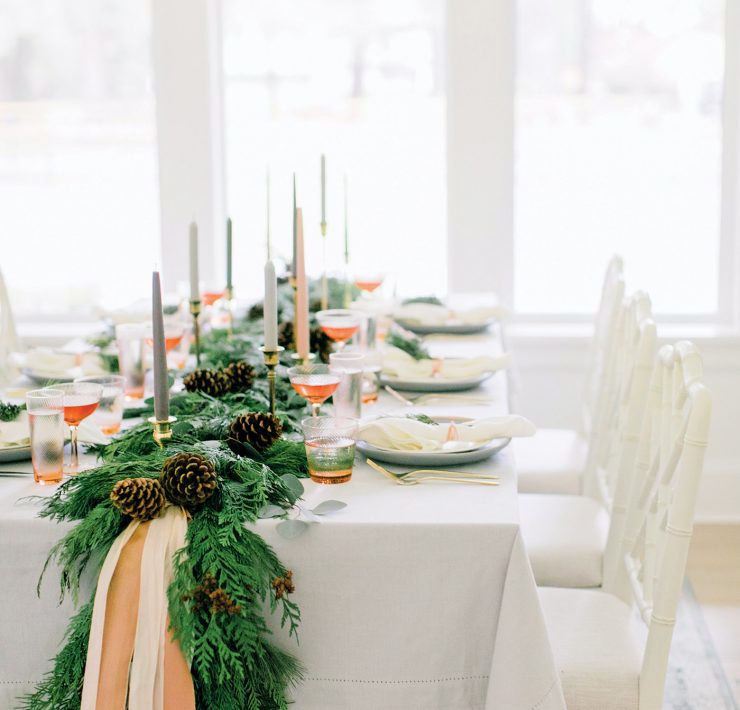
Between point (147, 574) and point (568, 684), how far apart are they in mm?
677

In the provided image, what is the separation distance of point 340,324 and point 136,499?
0.93 metres

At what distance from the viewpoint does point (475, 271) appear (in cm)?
399

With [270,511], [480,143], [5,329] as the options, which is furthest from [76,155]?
[270,511]

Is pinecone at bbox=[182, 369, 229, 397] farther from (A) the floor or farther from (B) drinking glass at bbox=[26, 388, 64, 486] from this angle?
(A) the floor

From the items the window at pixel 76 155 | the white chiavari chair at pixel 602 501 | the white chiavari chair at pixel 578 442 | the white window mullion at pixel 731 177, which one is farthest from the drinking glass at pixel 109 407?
the white window mullion at pixel 731 177

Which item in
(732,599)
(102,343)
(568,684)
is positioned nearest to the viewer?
(568,684)

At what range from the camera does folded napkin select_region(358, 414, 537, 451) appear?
5.52 feet

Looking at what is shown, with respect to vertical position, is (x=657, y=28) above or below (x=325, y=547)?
above

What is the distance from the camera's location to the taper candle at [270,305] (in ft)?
5.44

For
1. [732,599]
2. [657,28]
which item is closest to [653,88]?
[657,28]

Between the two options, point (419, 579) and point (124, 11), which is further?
point (124, 11)

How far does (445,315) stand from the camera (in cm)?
298

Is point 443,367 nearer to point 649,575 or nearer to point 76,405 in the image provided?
point 649,575

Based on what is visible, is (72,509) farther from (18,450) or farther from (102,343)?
(102,343)
